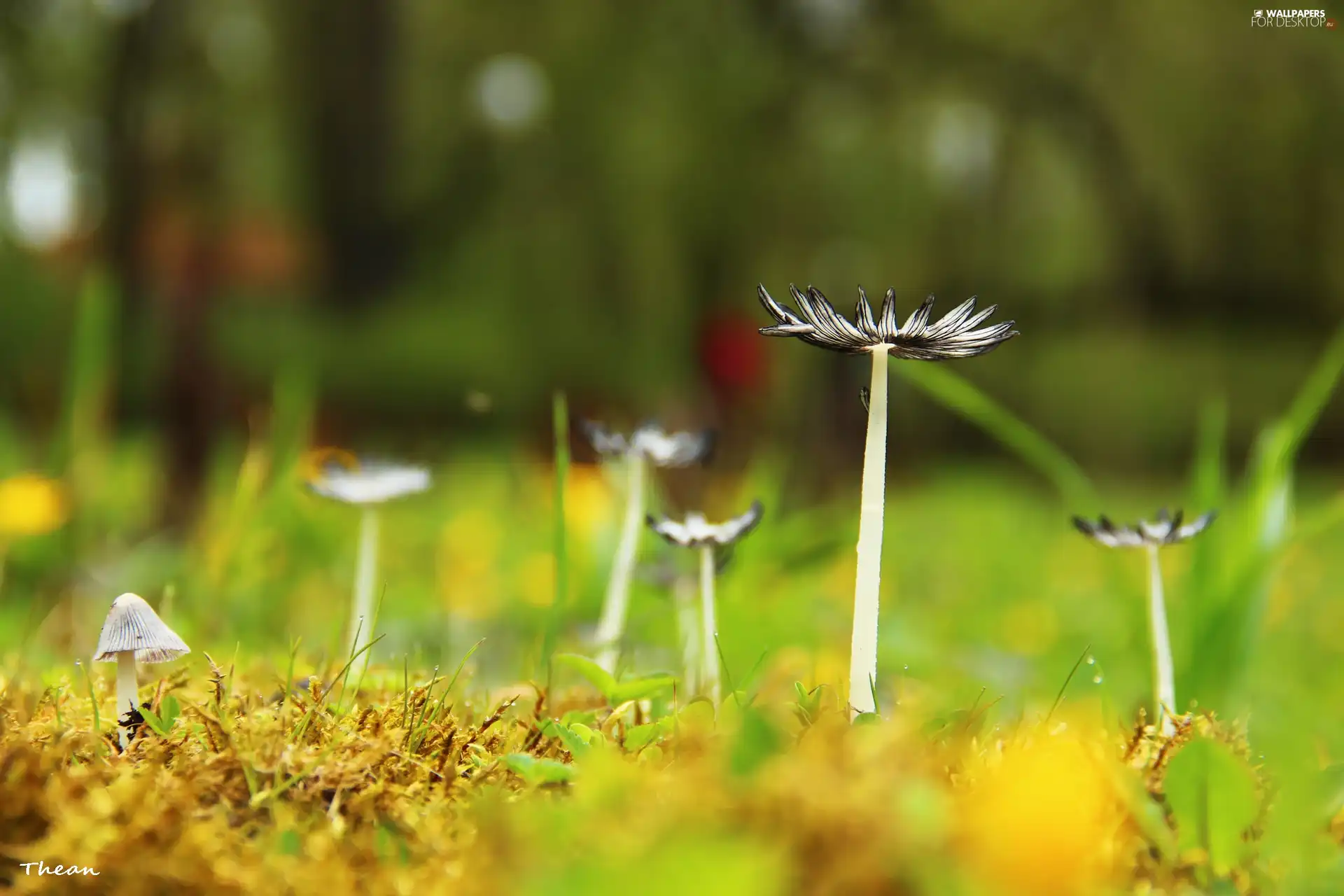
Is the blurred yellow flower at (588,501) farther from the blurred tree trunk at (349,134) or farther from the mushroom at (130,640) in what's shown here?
the blurred tree trunk at (349,134)

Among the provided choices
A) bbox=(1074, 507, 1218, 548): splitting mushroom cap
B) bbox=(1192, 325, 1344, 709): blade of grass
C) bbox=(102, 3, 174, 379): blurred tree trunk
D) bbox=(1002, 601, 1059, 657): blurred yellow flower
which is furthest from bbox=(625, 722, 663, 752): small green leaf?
bbox=(102, 3, 174, 379): blurred tree trunk

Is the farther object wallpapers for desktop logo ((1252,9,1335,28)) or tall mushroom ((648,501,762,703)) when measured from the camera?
wallpapers for desktop logo ((1252,9,1335,28))

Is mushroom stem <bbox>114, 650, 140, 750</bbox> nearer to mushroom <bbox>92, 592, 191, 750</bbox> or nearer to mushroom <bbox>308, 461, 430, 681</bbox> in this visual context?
mushroom <bbox>92, 592, 191, 750</bbox>

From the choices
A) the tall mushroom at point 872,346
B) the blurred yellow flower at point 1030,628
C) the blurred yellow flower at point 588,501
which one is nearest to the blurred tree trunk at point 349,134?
the blurred yellow flower at point 588,501

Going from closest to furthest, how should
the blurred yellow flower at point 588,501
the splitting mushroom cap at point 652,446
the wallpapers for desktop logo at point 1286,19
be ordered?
the splitting mushroom cap at point 652,446 < the blurred yellow flower at point 588,501 < the wallpapers for desktop logo at point 1286,19

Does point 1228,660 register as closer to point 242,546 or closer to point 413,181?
point 242,546

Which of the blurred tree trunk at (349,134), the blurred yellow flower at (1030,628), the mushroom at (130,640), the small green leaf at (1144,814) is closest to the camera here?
the small green leaf at (1144,814)
